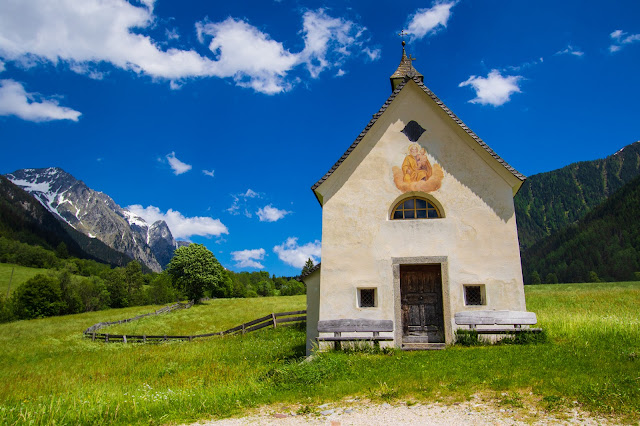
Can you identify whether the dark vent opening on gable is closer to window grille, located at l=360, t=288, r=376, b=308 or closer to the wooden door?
the wooden door

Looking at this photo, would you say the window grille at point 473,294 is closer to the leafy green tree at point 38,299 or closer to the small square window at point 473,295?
the small square window at point 473,295

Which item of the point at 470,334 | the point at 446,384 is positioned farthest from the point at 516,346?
the point at 446,384

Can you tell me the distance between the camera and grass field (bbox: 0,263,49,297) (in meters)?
70.7

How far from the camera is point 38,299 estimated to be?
58688mm

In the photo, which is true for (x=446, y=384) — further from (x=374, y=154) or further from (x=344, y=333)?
(x=374, y=154)

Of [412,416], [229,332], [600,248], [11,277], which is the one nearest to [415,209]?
[412,416]

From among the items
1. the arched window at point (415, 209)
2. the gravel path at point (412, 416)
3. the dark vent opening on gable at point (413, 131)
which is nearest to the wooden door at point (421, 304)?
the arched window at point (415, 209)

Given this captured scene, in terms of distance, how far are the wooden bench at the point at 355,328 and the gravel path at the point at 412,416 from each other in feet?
16.9

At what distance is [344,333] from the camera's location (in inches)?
Answer: 527

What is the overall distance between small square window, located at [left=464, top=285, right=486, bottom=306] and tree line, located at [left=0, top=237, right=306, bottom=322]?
48.2 metres

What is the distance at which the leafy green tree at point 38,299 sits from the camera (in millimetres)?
58031

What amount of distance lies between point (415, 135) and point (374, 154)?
1701 mm

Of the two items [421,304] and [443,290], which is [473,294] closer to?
[443,290]

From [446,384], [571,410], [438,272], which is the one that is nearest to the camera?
[571,410]
